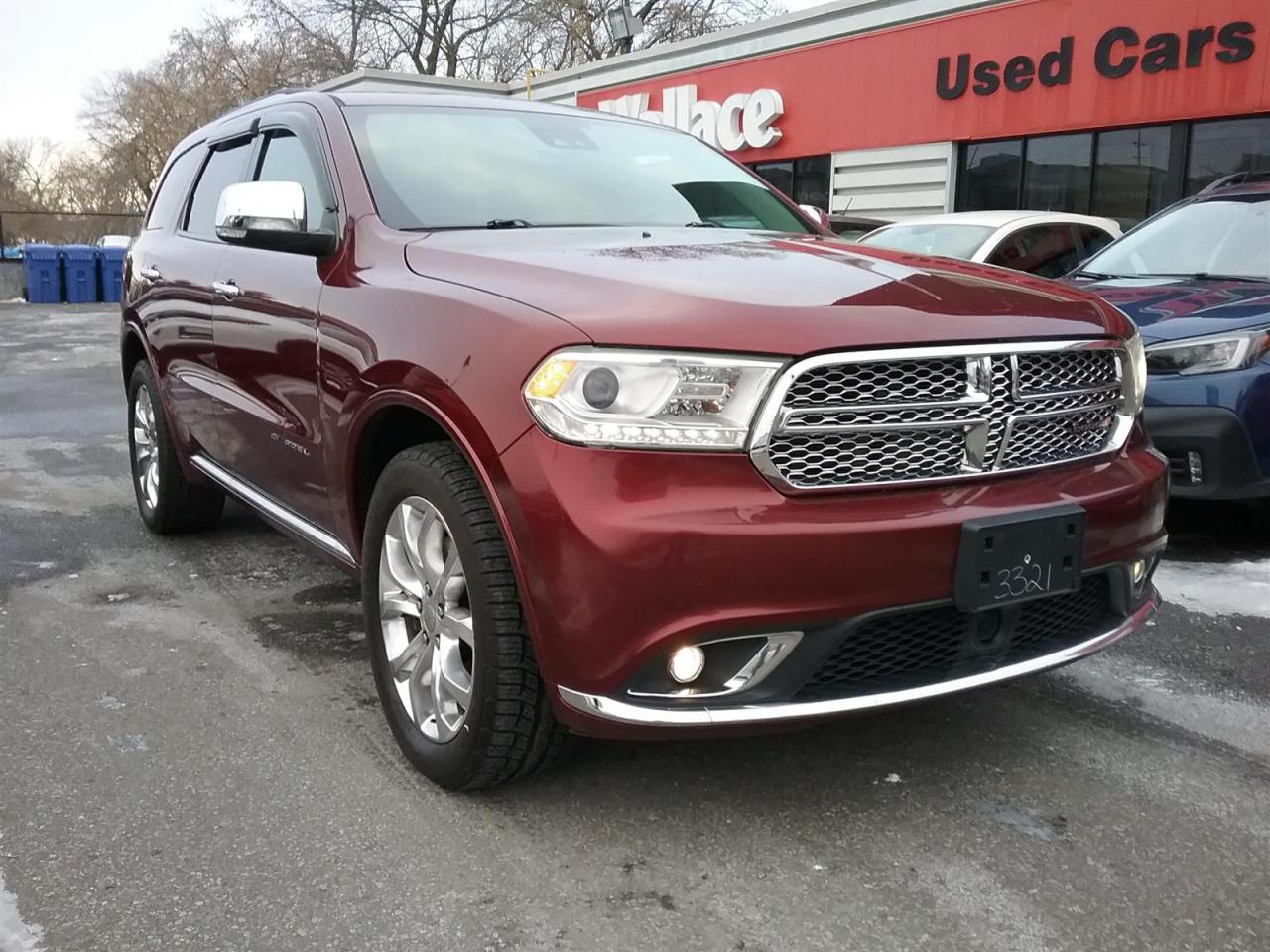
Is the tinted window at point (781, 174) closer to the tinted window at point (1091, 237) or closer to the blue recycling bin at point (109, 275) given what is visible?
the tinted window at point (1091, 237)

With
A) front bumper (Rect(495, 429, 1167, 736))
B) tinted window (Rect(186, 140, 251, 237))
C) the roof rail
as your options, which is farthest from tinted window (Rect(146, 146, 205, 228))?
the roof rail

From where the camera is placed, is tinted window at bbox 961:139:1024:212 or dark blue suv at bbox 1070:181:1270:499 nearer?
dark blue suv at bbox 1070:181:1270:499

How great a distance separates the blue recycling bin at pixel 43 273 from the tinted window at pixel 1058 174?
1877 centimetres

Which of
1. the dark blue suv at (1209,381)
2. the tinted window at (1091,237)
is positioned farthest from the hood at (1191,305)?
the tinted window at (1091,237)

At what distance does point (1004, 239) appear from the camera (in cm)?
796

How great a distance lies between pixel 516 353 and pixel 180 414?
8.90 ft

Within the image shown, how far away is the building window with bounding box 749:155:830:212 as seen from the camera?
633 inches

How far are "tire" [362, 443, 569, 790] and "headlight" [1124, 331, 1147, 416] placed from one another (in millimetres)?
1623

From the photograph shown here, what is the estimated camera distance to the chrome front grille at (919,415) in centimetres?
232

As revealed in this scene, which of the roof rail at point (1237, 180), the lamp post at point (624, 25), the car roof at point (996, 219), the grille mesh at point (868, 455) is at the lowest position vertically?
the grille mesh at point (868, 455)

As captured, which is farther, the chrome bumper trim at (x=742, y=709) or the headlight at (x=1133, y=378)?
the headlight at (x=1133, y=378)

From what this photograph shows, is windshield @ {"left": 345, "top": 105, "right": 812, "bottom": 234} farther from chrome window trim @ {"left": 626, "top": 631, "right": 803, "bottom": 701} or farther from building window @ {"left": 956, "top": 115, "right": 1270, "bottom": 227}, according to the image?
building window @ {"left": 956, "top": 115, "right": 1270, "bottom": 227}

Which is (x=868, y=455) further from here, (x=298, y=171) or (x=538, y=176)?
(x=298, y=171)

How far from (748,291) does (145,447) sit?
3.76 m
